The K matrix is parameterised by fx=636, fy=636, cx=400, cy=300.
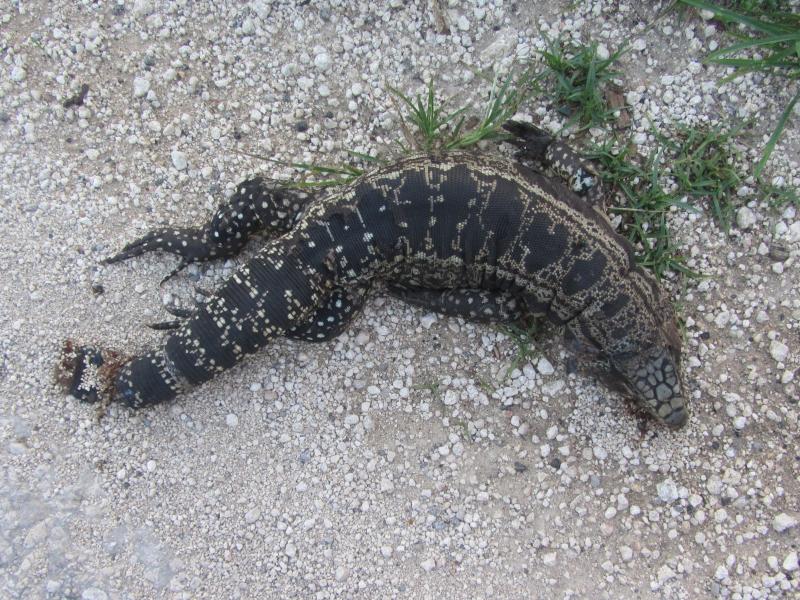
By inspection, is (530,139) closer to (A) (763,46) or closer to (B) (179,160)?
(A) (763,46)

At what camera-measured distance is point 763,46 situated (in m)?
5.60

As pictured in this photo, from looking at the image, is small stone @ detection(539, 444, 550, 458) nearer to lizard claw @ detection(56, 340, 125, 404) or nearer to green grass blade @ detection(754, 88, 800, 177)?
green grass blade @ detection(754, 88, 800, 177)

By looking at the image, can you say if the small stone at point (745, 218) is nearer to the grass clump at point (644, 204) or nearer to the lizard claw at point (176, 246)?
the grass clump at point (644, 204)

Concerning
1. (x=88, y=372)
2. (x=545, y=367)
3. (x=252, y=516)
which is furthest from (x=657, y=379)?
(x=88, y=372)

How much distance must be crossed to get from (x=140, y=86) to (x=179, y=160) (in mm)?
799

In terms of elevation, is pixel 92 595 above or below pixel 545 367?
below

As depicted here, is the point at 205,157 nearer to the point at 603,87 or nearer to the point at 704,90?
the point at 603,87

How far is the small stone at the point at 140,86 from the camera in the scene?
231 inches

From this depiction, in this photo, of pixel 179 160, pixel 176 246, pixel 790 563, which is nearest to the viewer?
pixel 790 563

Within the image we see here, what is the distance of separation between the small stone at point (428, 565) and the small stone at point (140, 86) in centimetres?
489

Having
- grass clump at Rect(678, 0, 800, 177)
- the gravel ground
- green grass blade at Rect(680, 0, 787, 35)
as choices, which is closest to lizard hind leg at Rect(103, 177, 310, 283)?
the gravel ground

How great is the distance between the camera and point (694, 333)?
5586 millimetres

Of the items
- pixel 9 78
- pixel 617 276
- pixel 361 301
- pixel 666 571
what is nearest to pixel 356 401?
pixel 361 301

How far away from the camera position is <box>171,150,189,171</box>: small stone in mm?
5805
